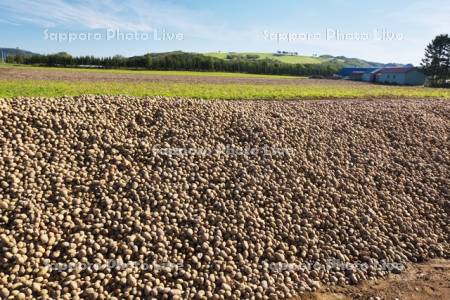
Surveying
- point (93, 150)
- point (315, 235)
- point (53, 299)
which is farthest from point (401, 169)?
point (53, 299)

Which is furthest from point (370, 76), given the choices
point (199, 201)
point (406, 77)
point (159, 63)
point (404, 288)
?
point (199, 201)

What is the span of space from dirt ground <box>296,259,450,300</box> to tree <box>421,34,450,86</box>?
59825 millimetres

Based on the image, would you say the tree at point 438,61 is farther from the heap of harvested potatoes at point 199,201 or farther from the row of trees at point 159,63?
the heap of harvested potatoes at point 199,201

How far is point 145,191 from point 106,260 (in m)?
2.16

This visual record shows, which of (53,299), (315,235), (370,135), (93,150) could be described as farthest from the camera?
(370,135)

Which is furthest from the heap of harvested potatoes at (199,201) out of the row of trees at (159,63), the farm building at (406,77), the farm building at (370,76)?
the row of trees at (159,63)

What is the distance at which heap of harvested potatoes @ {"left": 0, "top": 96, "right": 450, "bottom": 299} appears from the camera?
23.4 ft

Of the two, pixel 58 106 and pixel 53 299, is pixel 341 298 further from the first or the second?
pixel 58 106

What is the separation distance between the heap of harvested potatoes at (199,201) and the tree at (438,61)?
54887 millimetres

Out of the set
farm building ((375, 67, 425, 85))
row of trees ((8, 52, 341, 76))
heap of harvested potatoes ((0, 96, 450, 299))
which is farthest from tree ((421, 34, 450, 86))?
heap of harvested potatoes ((0, 96, 450, 299))

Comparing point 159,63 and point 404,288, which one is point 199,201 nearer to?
point 404,288

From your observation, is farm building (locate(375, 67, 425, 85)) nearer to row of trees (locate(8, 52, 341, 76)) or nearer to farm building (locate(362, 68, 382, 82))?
farm building (locate(362, 68, 382, 82))

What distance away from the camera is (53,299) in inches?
250

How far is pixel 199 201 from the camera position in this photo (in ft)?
29.9
